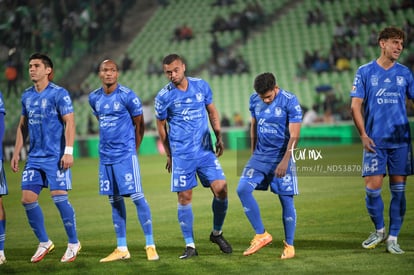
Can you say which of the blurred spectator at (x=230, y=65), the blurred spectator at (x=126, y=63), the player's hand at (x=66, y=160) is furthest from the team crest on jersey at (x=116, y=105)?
A: the blurred spectator at (x=126, y=63)

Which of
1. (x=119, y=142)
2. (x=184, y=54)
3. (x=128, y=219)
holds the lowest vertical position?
(x=128, y=219)

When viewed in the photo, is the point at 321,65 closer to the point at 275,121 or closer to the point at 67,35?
the point at 67,35

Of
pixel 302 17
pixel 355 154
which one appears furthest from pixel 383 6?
pixel 355 154

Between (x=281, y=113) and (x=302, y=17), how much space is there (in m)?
24.1

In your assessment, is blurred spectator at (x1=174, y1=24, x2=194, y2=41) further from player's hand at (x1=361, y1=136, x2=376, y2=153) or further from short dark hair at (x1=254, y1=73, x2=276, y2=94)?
player's hand at (x1=361, y1=136, x2=376, y2=153)

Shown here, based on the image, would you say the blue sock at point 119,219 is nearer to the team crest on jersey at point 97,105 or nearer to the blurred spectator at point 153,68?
the team crest on jersey at point 97,105

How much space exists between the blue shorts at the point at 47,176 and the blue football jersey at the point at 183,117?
3.90 ft

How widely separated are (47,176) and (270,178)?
238cm

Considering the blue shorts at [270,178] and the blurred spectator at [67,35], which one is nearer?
the blue shorts at [270,178]

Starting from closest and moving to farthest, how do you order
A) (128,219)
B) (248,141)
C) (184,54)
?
(128,219) < (248,141) < (184,54)

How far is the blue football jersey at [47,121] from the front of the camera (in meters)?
8.32

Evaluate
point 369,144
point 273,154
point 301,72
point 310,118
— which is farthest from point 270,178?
point 301,72

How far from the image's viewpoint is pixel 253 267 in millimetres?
7457

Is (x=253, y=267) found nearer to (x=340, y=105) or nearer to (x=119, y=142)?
(x=119, y=142)
